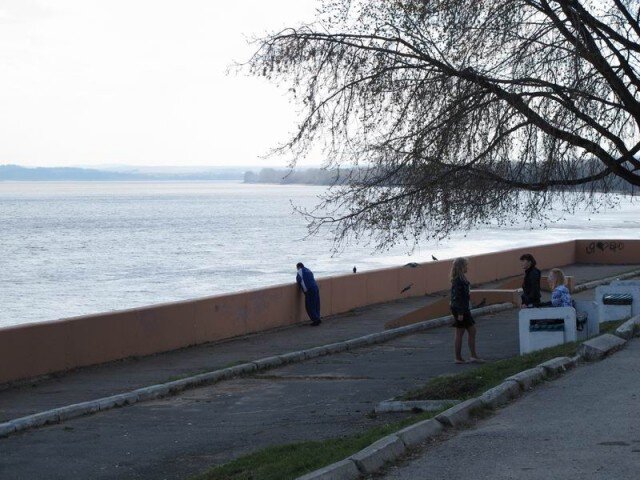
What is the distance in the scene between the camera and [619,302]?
1833 cm

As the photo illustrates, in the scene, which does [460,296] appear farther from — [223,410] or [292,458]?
[292,458]

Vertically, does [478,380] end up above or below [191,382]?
above

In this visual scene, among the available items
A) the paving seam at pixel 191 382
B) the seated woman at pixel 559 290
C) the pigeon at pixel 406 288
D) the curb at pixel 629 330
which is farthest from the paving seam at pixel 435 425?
the pigeon at pixel 406 288

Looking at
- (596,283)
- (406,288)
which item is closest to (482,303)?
(406,288)

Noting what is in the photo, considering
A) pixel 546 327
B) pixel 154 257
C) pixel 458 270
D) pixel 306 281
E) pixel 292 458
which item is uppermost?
pixel 458 270

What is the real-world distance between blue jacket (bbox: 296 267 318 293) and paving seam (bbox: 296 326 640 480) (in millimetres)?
11725

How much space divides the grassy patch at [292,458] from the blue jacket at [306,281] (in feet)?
46.0

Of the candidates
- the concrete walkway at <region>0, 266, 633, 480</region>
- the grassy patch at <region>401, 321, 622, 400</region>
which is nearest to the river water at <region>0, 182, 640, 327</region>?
the concrete walkway at <region>0, 266, 633, 480</region>

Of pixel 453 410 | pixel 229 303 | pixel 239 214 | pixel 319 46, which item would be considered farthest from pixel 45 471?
pixel 239 214

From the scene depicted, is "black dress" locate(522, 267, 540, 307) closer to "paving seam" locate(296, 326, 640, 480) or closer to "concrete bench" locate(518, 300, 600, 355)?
"concrete bench" locate(518, 300, 600, 355)

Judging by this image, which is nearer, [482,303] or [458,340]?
[458,340]

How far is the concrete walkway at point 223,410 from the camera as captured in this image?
10.1 metres

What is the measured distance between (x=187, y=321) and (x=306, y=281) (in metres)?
4.19

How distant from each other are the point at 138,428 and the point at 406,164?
5727 millimetres
